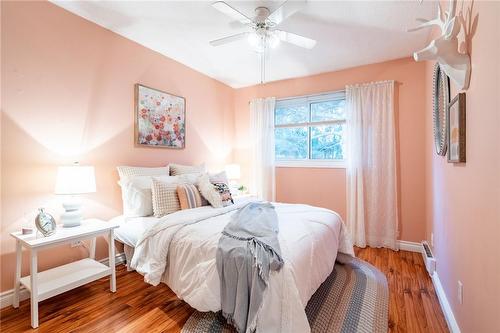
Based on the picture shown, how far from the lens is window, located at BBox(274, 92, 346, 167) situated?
3756 millimetres

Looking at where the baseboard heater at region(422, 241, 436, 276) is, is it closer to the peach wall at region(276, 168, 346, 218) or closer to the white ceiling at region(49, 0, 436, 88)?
the peach wall at region(276, 168, 346, 218)

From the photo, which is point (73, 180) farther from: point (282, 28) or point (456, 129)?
point (456, 129)

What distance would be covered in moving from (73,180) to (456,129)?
284 cm

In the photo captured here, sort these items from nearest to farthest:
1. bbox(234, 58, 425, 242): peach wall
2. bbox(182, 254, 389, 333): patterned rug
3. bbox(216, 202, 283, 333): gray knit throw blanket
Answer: bbox(216, 202, 283, 333): gray knit throw blanket < bbox(182, 254, 389, 333): patterned rug < bbox(234, 58, 425, 242): peach wall

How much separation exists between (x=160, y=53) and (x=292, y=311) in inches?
127

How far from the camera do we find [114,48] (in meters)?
2.67

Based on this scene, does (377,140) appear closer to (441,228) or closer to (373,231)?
(373,231)

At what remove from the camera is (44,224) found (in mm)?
1893

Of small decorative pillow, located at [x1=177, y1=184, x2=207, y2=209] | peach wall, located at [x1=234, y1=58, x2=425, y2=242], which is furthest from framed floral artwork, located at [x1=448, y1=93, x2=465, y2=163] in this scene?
small decorative pillow, located at [x1=177, y1=184, x2=207, y2=209]

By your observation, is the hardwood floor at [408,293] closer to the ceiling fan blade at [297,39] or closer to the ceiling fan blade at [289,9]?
the ceiling fan blade at [297,39]

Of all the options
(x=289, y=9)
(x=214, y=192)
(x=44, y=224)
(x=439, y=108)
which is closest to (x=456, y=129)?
(x=439, y=108)

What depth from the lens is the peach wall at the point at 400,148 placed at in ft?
10.3

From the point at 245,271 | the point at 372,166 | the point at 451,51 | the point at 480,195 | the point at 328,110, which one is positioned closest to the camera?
the point at 480,195

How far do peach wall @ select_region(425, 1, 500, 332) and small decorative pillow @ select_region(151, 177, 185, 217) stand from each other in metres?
2.28
